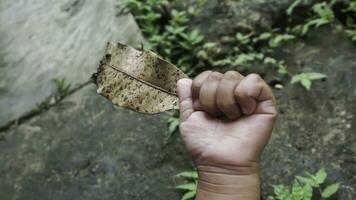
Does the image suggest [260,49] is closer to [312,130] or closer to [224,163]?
[312,130]

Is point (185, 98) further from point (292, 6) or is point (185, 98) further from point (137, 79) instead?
point (292, 6)

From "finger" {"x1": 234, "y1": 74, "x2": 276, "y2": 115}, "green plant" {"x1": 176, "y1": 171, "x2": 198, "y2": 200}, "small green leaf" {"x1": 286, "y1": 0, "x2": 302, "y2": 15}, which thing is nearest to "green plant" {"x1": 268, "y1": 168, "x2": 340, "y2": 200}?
"green plant" {"x1": 176, "y1": 171, "x2": 198, "y2": 200}

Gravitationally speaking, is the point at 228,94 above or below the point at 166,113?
above

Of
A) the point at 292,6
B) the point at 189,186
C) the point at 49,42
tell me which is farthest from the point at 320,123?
the point at 49,42

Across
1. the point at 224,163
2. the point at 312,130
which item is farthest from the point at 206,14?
the point at 224,163

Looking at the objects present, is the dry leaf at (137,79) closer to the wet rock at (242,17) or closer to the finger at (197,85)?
the finger at (197,85)

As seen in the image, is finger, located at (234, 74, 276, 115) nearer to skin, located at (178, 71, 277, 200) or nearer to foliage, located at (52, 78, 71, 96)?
skin, located at (178, 71, 277, 200)

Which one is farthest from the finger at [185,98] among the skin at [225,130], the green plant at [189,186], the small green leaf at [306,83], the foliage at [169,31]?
the foliage at [169,31]

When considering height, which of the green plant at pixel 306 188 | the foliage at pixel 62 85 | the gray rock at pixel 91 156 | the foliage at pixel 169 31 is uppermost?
the foliage at pixel 169 31
